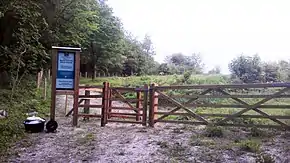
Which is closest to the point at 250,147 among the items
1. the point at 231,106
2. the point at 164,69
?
the point at 231,106

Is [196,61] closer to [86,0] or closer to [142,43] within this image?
[142,43]

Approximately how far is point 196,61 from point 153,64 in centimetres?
585

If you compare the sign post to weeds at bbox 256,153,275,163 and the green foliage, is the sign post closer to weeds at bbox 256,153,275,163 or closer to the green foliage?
weeds at bbox 256,153,275,163

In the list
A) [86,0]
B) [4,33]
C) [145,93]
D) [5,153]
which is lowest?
[5,153]

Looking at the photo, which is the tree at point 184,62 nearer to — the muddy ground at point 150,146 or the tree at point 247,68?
the tree at point 247,68

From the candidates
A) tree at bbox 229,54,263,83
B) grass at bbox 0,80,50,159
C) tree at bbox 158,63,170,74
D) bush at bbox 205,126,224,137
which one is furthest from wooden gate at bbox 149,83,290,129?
tree at bbox 158,63,170,74

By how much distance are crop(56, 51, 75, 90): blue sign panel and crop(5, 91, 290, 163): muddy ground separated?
4.43 ft

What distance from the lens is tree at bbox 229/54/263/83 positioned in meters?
19.6

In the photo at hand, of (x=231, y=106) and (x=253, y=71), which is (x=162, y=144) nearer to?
(x=231, y=106)

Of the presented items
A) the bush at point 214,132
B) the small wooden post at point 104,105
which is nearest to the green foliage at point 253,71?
the small wooden post at point 104,105

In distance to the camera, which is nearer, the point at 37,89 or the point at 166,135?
the point at 166,135

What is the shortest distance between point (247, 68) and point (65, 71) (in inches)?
561

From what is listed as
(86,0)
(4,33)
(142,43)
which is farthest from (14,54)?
(142,43)

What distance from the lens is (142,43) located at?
50.5 metres
